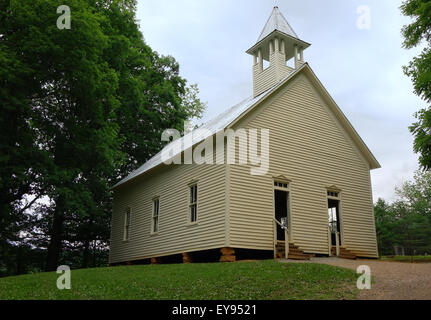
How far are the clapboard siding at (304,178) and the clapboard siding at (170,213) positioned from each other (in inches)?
34.3

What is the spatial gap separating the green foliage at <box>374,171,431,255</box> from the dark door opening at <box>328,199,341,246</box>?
69.5 feet

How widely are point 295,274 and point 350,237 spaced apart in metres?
8.34

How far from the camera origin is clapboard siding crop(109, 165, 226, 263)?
52.1 feet

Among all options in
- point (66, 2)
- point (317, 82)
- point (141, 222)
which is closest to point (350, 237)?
point (317, 82)

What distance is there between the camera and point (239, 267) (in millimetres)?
12227

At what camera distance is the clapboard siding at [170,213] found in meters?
15.9

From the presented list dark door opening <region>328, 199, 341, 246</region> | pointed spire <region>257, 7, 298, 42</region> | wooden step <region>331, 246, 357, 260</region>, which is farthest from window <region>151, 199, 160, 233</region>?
pointed spire <region>257, 7, 298, 42</region>

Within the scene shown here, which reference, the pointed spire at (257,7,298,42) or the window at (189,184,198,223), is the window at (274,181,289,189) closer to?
the window at (189,184,198,223)

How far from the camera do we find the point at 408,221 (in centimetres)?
5206

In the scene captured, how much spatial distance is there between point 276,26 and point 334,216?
9.60m

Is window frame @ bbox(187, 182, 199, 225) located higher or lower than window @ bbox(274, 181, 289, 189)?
lower
